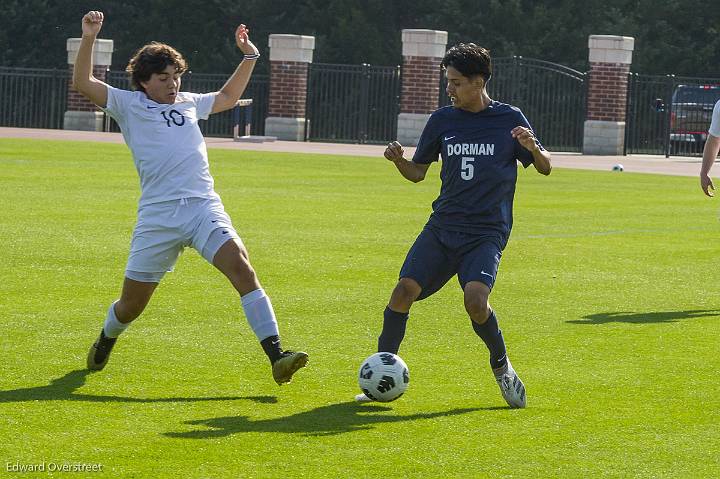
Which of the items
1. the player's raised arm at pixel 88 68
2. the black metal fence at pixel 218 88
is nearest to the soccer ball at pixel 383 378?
the player's raised arm at pixel 88 68

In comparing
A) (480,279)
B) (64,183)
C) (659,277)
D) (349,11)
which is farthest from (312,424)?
(349,11)

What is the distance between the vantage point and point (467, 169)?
721 centimetres

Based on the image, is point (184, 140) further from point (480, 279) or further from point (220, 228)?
point (480, 279)

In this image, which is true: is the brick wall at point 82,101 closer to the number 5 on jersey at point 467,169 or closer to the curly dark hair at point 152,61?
the curly dark hair at point 152,61

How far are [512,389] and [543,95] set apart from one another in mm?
33726

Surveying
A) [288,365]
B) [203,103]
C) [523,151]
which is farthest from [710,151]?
[288,365]

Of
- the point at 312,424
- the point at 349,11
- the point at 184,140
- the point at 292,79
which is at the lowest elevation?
the point at 312,424

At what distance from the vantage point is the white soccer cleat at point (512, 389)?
7.07 metres

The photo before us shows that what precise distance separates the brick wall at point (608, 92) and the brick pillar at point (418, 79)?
13.7ft

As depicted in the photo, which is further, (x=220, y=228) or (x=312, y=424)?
(x=220, y=228)

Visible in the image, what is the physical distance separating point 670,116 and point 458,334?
28.9 m

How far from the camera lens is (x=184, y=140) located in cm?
750

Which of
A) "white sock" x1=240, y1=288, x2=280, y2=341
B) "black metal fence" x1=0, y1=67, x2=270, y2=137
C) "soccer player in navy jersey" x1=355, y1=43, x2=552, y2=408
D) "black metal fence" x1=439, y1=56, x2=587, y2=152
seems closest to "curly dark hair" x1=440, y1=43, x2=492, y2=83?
"soccer player in navy jersey" x1=355, y1=43, x2=552, y2=408

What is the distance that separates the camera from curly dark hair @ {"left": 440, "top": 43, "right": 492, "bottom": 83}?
707cm
